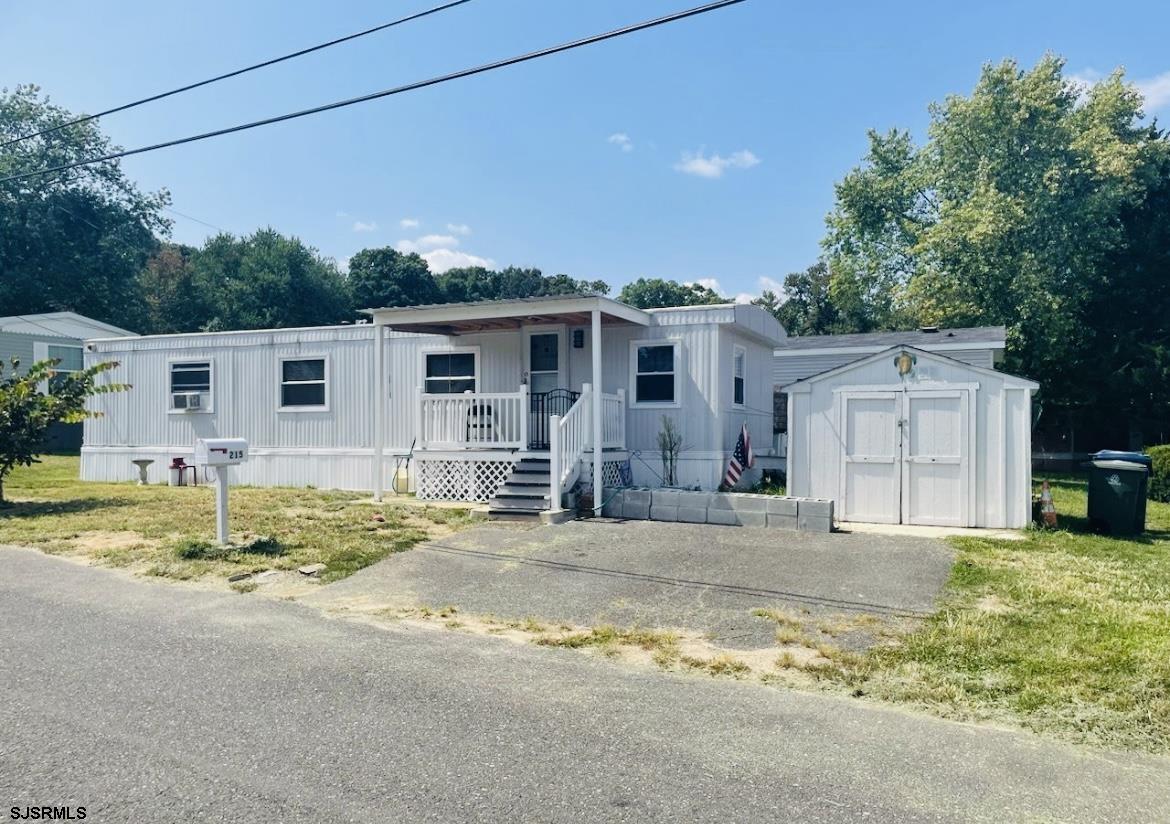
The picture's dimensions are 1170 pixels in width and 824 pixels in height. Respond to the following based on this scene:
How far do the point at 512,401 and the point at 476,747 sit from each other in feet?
33.4

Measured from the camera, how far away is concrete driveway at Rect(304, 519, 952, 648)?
257 inches

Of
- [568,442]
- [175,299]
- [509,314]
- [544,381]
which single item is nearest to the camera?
[568,442]

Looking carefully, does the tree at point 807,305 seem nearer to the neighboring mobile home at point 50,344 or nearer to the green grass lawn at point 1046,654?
the neighboring mobile home at point 50,344

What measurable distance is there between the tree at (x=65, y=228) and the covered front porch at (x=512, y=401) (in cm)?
2983

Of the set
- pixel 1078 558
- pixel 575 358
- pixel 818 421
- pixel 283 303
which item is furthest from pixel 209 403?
pixel 283 303

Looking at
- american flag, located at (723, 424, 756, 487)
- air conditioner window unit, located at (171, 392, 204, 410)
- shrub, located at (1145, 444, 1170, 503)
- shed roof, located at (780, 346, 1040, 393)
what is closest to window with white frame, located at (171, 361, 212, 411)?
air conditioner window unit, located at (171, 392, 204, 410)

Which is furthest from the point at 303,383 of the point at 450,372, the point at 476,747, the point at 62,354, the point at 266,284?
the point at 266,284

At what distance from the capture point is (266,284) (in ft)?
138

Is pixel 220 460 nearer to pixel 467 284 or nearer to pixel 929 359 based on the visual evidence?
pixel 929 359

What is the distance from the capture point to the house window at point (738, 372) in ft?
46.6

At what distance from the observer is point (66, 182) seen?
38469 millimetres

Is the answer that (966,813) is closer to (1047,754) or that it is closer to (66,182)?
(1047,754)

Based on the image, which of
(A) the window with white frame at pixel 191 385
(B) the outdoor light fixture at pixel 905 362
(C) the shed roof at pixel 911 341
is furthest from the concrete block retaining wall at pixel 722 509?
(A) the window with white frame at pixel 191 385

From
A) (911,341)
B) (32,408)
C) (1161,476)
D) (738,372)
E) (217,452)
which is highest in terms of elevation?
(911,341)
